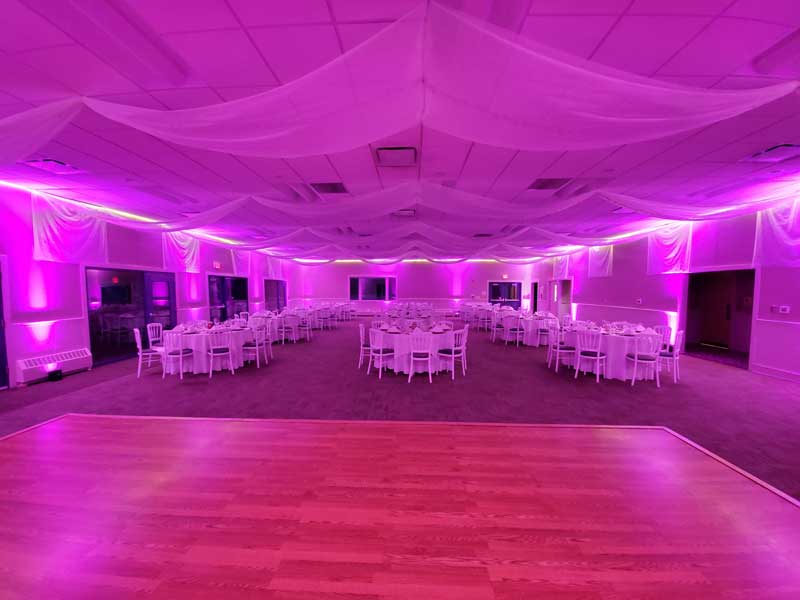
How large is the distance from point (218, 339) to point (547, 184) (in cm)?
686

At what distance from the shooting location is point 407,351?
20.4ft

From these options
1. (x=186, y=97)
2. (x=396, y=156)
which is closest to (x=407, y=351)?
(x=396, y=156)

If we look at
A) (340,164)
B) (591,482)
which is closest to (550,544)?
(591,482)

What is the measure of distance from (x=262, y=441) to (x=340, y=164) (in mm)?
3572

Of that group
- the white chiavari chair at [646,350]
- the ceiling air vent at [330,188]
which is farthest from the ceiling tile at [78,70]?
the white chiavari chair at [646,350]

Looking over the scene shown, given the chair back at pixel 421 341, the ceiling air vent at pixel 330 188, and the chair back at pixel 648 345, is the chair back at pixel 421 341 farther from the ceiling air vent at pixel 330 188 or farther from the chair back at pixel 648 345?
the chair back at pixel 648 345

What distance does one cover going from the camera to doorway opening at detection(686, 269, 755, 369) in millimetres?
8891

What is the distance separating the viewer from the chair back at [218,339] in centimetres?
641

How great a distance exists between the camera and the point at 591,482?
2.49 metres

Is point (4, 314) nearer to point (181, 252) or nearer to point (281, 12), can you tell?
point (181, 252)

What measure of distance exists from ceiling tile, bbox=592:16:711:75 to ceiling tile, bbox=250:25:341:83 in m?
1.99

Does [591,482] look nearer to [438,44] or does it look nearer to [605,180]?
[438,44]

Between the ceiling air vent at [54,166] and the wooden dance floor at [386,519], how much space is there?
3549 millimetres

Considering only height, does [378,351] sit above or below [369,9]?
below
